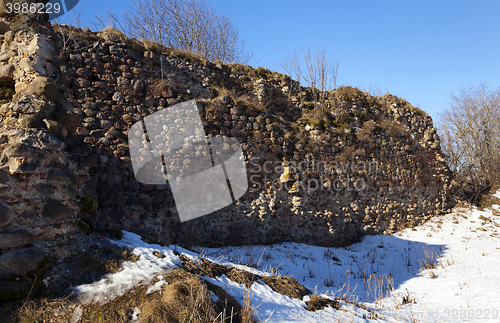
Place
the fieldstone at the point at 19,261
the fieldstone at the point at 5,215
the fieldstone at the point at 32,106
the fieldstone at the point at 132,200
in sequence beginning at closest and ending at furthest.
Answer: the fieldstone at the point at 19,261, the fieldstone at the point at 5,215, the fieldstone at the point at 32,106, the fieldstone at the point at 132,200

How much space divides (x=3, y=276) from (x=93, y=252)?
2.60ft

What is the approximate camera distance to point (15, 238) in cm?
251

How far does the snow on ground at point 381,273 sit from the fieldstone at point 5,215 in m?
0.94

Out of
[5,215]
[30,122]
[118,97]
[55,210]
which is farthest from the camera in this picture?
[118,97]

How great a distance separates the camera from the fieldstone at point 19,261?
2.34 meters

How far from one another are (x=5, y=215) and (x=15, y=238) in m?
0.24

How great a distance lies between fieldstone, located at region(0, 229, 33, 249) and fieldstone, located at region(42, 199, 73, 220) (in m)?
0.25

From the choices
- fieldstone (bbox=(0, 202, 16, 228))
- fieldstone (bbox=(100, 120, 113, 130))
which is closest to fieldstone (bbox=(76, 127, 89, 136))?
fieldstone (bbox=(100, 120, 113, 130))

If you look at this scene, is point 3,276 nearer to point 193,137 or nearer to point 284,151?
point 193,137

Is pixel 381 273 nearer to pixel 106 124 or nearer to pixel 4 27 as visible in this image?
pixel 106 124

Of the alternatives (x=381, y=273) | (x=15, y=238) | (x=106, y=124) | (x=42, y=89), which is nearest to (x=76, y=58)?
(x=106, y=124)

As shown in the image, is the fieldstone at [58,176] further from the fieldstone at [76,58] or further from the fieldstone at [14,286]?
the fieldstone at [76,58]

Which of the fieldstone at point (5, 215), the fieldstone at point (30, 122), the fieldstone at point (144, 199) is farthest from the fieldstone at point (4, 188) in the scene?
the fieldstone at point (144, 199)

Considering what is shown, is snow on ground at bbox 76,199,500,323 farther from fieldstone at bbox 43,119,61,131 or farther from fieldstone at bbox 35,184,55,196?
fieldstone at bbox 43,119,61,131
